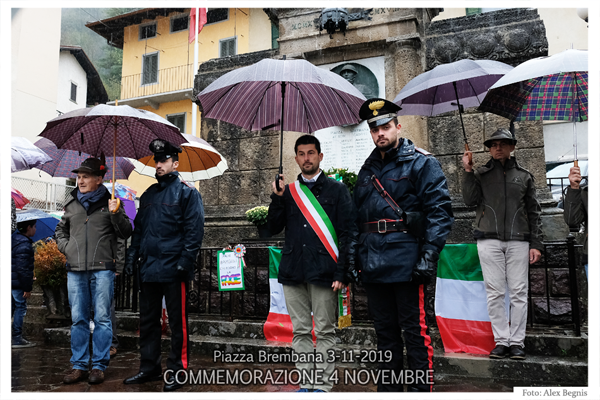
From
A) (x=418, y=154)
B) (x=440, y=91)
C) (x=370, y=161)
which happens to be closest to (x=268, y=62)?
(x=370, y=161)

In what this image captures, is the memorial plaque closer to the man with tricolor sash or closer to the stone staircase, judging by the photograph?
the stone staircase

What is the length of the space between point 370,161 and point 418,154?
0.40 m

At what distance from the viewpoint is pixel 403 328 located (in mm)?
3570

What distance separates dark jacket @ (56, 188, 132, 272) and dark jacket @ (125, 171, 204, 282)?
0.83 ft

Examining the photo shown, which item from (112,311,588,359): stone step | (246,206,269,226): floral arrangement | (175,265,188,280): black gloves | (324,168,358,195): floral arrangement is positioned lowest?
(112,311,588,359): stone step

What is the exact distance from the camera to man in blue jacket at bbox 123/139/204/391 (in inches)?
175

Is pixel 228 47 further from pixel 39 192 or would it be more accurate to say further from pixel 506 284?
pixel 506 284

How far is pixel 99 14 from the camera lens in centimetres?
2862

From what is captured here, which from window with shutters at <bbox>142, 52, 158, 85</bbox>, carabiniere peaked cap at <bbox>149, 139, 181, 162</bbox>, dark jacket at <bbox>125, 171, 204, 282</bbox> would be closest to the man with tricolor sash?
dark jacket at <bbox>125, 171, 204, 282</bbox>

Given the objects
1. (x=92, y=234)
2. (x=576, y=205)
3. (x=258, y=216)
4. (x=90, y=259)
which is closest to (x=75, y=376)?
(x=90, y=259)

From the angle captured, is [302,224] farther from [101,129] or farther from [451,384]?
[101,129]

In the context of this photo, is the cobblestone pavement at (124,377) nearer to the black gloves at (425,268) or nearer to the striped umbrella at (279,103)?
the black gloves at (425,268)

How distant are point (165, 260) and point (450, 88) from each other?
3620 millimetres

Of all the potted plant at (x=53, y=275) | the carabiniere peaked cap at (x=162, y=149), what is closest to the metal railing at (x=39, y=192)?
the potted plant at (x=53, y=275)
